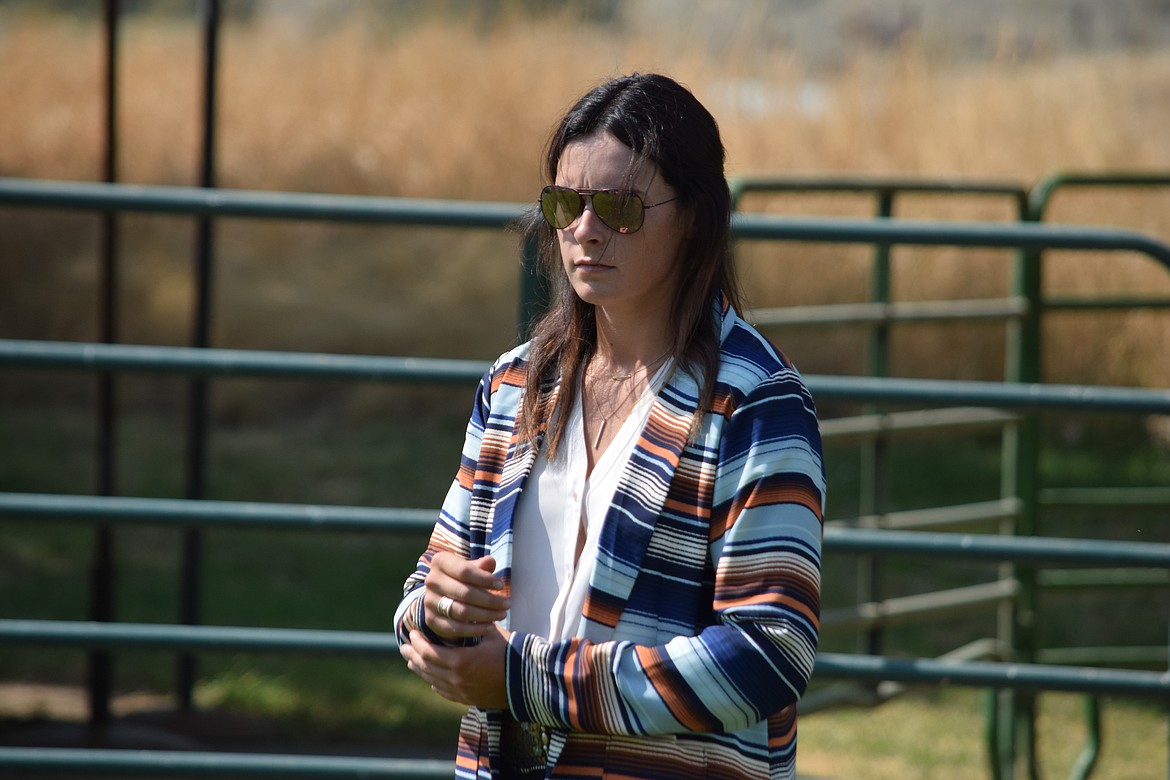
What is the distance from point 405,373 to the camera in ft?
8.33

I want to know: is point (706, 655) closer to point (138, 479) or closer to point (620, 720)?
point (620, 720)

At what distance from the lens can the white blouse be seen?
4.88 feet

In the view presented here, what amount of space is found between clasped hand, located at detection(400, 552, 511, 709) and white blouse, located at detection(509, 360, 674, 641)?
0.05m

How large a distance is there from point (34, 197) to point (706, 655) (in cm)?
181

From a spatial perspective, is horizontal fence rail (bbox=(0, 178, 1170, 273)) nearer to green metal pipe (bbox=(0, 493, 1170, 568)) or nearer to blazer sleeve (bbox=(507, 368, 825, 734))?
green metal pipe (bbox=(0, 493, 1170, 568))

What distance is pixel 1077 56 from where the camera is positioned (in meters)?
9.44

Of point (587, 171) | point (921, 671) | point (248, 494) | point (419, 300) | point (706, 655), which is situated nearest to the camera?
point (706, 655)

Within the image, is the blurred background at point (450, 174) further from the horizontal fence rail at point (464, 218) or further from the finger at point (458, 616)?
the finger at point (458, 616)

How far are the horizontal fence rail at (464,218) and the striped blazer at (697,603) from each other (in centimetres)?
108

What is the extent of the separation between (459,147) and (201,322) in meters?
5.44

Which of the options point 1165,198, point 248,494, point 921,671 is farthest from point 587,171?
point 1165,198

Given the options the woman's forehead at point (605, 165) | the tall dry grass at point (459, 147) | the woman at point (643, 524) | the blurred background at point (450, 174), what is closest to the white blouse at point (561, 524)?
the woman at point (643, 524)

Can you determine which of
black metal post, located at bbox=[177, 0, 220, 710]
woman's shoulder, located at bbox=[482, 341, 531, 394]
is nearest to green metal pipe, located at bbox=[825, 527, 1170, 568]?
woman's shoulder, located at bbox=[482, 341, 531, 394]

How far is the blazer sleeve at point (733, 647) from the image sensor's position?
4.62 ft
